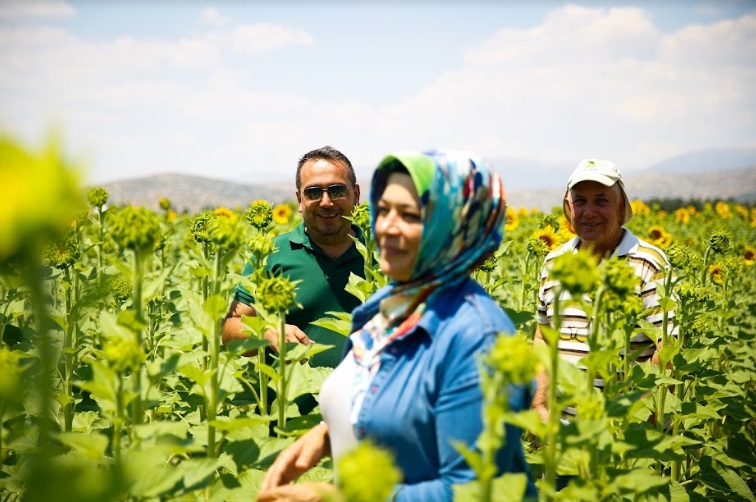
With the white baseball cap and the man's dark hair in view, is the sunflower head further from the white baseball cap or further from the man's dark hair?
the man's dark hair

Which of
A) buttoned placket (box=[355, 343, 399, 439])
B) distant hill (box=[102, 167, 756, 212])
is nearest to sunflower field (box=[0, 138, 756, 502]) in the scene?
buttoned placket (box=[355, 343, 399, 439])

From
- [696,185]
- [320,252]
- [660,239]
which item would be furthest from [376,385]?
[696,185]

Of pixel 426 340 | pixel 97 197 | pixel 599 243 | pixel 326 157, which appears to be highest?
pixel 326 157

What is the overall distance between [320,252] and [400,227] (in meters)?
1.86

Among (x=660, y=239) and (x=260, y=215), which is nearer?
(x=260, y=215)

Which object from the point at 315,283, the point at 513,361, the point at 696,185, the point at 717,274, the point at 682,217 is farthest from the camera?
the point at 696,185

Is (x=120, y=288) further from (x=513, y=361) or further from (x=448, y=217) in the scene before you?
(x=513, y=361)

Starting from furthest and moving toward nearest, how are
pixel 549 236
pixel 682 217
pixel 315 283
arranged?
pixel 682 217 < pixel 549 236 < pixel 315 283

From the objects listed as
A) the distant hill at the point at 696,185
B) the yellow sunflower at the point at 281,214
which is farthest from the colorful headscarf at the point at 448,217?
the distant hill at the point at 696,185

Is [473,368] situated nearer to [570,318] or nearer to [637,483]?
[637,483]

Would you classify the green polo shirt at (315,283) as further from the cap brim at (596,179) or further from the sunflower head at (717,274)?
the sunflower head at (717,274)

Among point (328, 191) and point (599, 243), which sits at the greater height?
point (328, 191)

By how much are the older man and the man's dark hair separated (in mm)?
1261

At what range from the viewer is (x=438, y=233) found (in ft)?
5.07
